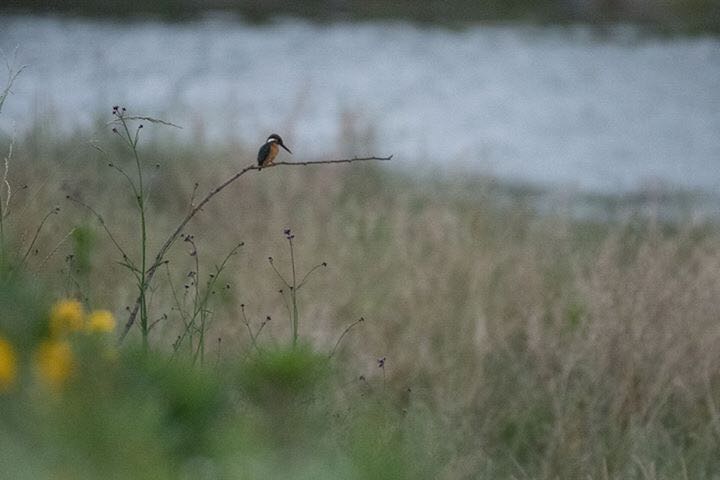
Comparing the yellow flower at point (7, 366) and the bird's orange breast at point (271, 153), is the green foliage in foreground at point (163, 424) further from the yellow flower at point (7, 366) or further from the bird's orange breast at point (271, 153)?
the bird's orange breast at point (271, 153)

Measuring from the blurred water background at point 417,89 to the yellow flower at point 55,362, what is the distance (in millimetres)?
5481

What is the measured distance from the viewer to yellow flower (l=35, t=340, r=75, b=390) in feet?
2.01

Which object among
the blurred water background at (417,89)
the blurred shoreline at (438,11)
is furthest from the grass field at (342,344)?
the blurred shoreline at (438,11)

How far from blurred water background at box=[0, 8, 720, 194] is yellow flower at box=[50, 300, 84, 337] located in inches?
209

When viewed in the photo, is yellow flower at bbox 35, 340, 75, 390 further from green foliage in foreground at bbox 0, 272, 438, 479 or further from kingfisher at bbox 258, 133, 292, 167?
kingfisher at bbox 258, 133, 292, 167

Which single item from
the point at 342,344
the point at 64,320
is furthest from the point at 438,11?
the point at 64,320

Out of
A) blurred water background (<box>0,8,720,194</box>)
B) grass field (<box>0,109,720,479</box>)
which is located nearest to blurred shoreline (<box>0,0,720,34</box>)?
blurred water background (<box>0,8,720,194</box>)

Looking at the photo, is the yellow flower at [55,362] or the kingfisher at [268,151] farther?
the kingfisher at [268,151]

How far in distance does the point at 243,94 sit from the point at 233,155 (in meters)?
5.19

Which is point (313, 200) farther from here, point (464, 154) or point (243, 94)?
point (243, 94)

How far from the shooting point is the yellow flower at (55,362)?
61 centimetres

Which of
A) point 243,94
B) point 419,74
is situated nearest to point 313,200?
point 243,94

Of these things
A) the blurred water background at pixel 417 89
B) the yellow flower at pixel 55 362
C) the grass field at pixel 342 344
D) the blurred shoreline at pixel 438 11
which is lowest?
the grass field at pixel 342 344

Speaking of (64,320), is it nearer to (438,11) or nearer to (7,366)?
(7,366)
